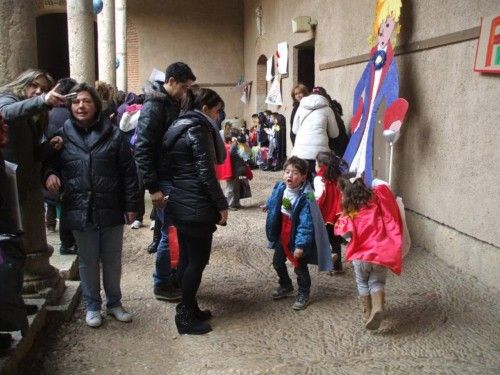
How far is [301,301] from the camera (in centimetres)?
373

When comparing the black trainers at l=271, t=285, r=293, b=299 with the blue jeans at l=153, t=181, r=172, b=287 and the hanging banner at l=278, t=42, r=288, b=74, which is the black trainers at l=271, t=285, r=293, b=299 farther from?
the hanging banner at l=278, t=42, r=288, b=74

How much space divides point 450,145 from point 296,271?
1776 millimetres

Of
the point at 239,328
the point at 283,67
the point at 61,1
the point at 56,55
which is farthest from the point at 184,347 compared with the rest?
the point at 56,55

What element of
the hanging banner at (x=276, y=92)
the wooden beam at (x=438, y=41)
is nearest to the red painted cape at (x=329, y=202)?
the wooden beam at (x=438, y=41)

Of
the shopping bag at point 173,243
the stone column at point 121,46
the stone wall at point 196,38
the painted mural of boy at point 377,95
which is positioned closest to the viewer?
the shopping bag at point 173,243

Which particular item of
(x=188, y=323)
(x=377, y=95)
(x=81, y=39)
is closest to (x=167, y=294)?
(x=188, y=323)

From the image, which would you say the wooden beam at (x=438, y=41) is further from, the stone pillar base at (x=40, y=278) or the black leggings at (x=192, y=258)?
the stone pillar base at (x=40, y=278)

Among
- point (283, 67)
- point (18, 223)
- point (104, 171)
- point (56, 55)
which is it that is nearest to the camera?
point (18, 223)

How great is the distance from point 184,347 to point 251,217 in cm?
348

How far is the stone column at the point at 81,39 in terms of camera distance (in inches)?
217

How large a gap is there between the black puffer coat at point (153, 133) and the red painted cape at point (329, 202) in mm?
1359

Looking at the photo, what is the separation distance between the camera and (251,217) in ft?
21.6

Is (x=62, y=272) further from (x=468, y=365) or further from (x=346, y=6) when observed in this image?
(x=346, y=6)

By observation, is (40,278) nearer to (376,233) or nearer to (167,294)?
(167,294)
